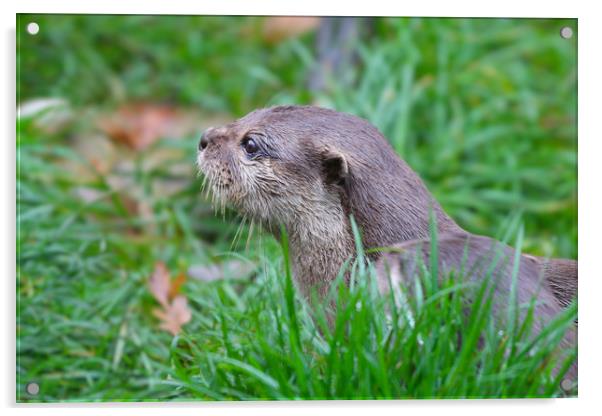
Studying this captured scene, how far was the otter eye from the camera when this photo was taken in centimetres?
283

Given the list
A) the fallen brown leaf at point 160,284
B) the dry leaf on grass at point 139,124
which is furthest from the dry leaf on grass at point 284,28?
the fallen brown leaf at point 160,284

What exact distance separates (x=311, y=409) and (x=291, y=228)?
485 millimetres

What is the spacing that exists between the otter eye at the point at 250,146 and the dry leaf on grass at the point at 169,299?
80cm

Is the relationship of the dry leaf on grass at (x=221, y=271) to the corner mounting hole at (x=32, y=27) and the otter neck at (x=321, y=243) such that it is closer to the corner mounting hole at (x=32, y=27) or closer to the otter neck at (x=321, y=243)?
the otter neck at (x=321, y=243)

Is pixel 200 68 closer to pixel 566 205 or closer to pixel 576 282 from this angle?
pixel 566 205

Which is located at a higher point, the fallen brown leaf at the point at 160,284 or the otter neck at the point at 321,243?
the otter neck at the point at 321,243

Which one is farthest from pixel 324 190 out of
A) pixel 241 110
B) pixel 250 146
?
pixel 241 110

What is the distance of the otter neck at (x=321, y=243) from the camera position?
2676 millimetres

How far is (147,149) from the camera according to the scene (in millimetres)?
4672

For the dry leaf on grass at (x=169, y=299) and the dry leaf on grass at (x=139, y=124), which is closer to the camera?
the dry leaf on grass at (x=169, y=299)

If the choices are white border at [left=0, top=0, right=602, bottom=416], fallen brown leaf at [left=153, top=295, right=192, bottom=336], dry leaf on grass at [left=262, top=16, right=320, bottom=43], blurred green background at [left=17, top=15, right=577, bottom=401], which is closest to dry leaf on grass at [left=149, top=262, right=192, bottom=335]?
fallen brown leaf at [left=153, top=295, right=192, bottom=336]

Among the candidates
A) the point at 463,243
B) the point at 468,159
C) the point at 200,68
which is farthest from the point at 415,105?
the point at 463,243

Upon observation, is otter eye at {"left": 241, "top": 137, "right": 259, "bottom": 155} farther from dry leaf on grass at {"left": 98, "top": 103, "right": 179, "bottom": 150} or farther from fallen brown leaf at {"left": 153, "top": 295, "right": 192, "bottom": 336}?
dry leaf on grass at {"left": 98, "top": 103, "right": 179, "bottom": 150}

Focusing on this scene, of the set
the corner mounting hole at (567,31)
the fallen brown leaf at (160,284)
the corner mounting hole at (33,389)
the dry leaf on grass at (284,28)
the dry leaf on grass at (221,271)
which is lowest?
the corner mounting hole at (33,389)
